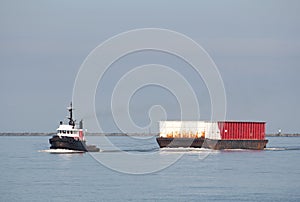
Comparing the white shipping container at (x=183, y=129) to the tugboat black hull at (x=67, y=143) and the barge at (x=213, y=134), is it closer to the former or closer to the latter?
the barge at (x=213, y=134)

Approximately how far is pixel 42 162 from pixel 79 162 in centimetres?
409

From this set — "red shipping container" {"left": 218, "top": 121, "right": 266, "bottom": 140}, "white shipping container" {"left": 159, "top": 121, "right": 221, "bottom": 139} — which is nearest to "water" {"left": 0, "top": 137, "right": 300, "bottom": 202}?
"red shipping container" {"left": 218, "top": 121, "right": 266, "bottom": 140}

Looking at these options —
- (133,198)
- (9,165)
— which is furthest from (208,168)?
(133,198)

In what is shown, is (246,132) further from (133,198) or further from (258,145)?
(133,198)

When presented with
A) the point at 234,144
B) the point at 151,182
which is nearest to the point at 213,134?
the point at 234,144

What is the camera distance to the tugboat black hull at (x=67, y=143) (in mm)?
101562

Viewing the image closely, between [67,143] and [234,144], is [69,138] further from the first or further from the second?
[234,144]

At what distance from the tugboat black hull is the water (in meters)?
8.97

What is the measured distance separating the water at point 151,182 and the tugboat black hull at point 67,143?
8.97 meters

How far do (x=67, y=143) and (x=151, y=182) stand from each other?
36.2 metres

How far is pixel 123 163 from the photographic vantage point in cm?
8719

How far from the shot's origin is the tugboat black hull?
333 feet

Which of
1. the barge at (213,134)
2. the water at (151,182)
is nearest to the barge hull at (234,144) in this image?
the barge at (213,134)

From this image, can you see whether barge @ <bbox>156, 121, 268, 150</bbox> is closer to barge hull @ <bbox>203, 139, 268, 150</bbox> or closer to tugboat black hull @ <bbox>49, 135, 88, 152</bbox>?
barge hull @ <bbox>203, 139, 268, 150</bbox>
